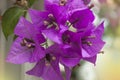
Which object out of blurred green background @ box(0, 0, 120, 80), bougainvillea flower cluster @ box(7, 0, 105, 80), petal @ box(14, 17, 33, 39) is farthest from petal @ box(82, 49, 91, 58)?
blurred green background @ box(0, 0, 120, 80)

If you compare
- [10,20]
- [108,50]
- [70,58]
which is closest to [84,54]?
[70,58]

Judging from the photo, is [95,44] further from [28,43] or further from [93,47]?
[28,43]

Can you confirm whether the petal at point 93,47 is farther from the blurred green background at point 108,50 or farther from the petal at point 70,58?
the blurred green background at point 108,50

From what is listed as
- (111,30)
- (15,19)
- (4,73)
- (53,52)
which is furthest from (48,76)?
(111,30)

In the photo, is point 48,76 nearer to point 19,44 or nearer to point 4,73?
point 19,44

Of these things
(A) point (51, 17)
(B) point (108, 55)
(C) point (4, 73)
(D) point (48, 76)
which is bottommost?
(B) point (108, 55)

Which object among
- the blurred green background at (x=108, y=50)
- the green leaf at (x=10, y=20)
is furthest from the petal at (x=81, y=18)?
the blurred green background at (x=108, y=50)

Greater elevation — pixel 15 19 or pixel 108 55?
pixel 15 19
